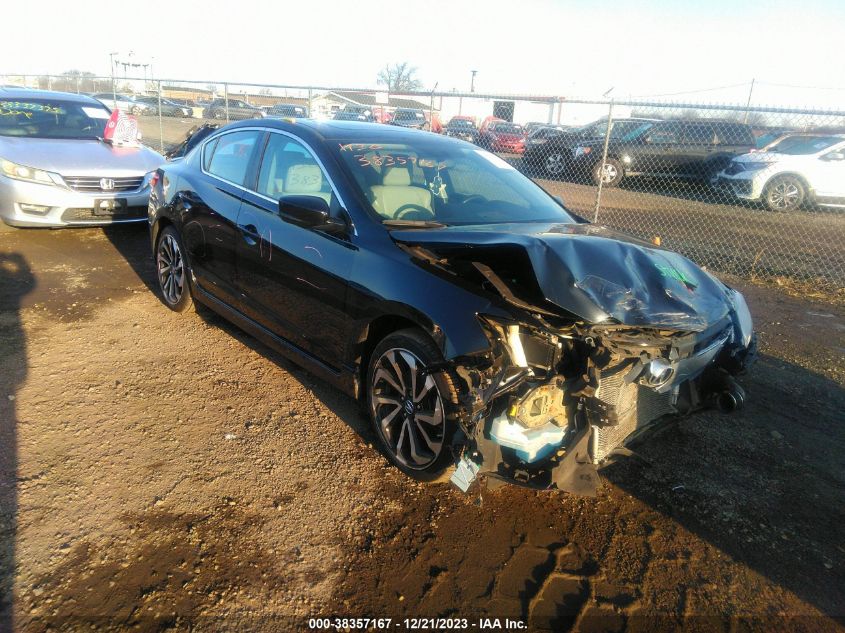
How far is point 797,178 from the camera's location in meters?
11.2

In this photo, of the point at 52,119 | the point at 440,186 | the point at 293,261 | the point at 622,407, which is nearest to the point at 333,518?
the point at 622,407

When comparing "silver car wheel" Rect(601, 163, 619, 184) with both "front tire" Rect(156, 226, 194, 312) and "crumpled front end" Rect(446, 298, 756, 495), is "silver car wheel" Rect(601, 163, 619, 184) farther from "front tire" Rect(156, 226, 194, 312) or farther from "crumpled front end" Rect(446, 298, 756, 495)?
"crumpled front end" Rect(446, 298, 756, 495)

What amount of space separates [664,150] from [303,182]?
1198cm

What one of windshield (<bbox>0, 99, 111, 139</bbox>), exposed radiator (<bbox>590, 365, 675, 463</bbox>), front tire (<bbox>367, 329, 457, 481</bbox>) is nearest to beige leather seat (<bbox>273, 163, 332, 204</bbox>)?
front tire (<bbox>367, 329, 457, 481</bbox>)

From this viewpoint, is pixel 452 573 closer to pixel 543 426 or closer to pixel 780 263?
pixel 543 426

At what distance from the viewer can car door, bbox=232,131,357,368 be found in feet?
11.3

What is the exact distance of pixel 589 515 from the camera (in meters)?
3.02

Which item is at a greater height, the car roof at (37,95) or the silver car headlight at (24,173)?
the car roof at (37,95)

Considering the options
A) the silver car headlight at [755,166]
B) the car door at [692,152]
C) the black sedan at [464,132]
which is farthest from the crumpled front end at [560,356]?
the black sedan at [464,132]

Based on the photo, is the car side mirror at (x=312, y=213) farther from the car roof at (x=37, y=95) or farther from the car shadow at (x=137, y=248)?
the car roof at (x=37, y=95)

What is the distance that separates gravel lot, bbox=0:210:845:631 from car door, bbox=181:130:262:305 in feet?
2.26

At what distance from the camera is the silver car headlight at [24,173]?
6.74m

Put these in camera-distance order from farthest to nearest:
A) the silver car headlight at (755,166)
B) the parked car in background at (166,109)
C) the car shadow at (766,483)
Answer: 1. the parked car in background at (166,109)
2. the silver car headlight at (755,166)
3. the car shadow at (766,483)

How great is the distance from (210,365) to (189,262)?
102cm
